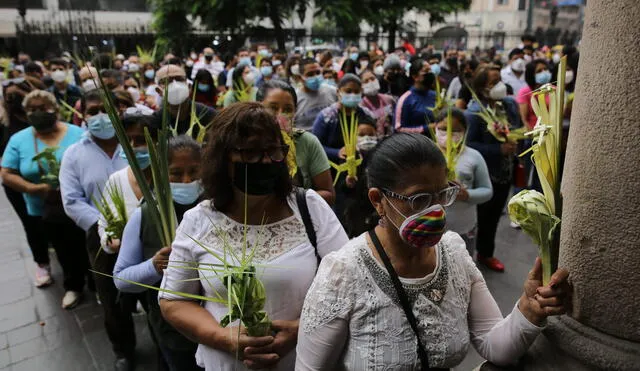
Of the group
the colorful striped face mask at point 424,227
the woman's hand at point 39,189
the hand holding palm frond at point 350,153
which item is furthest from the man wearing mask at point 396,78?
the colorful striped face mask at point 424,227

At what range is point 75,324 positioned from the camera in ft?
14.2

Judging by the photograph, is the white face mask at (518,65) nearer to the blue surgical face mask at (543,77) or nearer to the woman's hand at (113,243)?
the blue surgical face mask at (543,77)

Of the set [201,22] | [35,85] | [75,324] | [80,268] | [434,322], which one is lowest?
[75,324]

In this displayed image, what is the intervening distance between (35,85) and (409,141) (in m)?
5.32

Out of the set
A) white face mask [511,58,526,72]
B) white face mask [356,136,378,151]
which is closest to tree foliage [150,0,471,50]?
white face mask [511,58,526,72]

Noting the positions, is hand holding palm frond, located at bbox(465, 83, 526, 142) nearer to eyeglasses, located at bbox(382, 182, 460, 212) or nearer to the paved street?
the paved street

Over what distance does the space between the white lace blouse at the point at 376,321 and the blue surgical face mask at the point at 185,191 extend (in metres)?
1.25

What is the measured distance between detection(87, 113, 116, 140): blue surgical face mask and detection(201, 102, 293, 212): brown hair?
1979 mm

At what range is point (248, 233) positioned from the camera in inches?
79.0

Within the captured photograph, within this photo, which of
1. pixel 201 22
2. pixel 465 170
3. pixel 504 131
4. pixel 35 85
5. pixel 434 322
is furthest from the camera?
pixel 201 22

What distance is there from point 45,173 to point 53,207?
29 centimetres

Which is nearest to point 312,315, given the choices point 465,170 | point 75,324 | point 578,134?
point 578,134

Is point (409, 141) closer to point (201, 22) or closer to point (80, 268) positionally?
point (80, 268)

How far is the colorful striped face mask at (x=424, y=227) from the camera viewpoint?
157 centimetres
